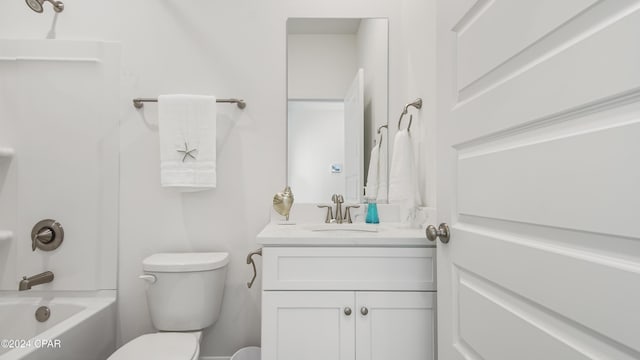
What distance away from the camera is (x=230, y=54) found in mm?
1807

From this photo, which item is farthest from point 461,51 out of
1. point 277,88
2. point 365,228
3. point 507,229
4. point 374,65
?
point 277,88

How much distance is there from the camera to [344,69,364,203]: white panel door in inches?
71.3

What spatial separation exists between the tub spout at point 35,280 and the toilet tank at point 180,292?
56cm

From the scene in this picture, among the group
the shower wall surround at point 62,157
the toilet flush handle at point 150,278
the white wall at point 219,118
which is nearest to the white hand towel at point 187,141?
the white wall at point 219,118

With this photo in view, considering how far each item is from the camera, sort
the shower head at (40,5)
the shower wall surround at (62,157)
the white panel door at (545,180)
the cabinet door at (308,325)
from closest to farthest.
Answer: the white panel door at (545,180), the cabinet door at (308,325), the shower head at (40,5), the shower wall surround at (62,157)

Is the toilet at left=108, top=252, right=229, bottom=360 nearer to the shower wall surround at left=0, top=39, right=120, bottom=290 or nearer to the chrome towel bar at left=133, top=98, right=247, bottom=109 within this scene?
the shower wall surround at left=0, top=39, right=120, bottom=290

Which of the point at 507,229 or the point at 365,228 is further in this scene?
the point at 365,228

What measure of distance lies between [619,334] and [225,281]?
1633mm

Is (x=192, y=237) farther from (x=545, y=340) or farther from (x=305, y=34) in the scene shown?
(x=545, y=340)

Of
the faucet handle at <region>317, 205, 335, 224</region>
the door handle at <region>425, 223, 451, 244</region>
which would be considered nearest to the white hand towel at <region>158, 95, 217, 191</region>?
the faucet handle at <region>317, 205, 335, 224</region>

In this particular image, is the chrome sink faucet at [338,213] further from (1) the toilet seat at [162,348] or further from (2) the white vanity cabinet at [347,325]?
(1) the toilet seat at [162,348]

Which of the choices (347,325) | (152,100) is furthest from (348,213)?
(152,100)

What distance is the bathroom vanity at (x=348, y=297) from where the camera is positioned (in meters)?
1.17

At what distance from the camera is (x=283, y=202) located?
5.66ft
